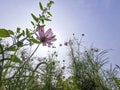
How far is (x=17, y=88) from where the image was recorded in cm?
118

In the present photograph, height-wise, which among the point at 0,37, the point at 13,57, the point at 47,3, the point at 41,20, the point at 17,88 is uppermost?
the point at 47,3

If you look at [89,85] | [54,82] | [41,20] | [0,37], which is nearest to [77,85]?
[89,85]

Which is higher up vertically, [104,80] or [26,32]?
[26,32]

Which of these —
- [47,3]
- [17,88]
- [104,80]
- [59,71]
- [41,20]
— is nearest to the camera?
[17,88]

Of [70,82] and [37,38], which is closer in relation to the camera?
[37,38]

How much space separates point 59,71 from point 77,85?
93 cm

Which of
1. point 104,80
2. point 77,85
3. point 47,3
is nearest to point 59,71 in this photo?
point 77,85

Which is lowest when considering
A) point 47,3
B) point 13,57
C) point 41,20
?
point 13,57

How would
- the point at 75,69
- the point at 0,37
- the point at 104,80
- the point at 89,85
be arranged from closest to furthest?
the point at 0,37 → the point at 104,80 → the point at 89,85 → the point at 75,69

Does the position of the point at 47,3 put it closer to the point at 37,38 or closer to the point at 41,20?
the point at 41,20

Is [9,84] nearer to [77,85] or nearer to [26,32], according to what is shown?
[26,32]

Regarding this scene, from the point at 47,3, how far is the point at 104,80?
85 cm

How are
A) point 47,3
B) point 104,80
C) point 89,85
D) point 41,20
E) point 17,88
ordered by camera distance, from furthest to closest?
point 89,85 → point 104,80 → point 47,3 → point 41,20 → point 17,88

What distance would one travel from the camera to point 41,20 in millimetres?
1506
